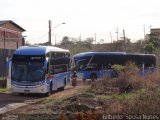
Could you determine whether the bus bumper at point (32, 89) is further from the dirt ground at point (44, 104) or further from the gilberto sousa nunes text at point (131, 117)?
the gilberto sousa nunes text at point (131, 117)

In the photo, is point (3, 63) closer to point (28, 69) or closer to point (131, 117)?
point (28, 69)

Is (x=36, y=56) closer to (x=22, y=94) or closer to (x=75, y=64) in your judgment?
(x=22, y=94)

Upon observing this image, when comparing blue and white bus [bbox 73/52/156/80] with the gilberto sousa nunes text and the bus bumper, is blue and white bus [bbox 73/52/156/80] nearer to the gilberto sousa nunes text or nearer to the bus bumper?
the bus bumper

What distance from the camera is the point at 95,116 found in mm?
13203

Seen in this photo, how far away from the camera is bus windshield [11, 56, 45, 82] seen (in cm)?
3069

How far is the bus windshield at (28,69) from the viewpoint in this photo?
1208 inches

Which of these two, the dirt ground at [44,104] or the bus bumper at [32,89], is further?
the bus bumper at [32,89]

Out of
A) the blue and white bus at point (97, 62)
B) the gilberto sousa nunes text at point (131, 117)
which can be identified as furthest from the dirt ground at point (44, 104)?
the blue and white bus at point (97, 62)

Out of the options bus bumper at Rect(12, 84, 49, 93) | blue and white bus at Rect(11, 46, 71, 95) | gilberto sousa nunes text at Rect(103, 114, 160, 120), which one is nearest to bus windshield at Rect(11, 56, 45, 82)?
blue and white bus at Rect(11, 46, 71, 95)

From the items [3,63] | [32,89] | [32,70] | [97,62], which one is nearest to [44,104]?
[32,89]

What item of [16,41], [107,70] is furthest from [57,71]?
[16,41]

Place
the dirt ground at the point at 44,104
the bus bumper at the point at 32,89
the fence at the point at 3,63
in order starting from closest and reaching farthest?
the dirt ground at the point at 44,104 < the bus bumper at the point at 32,89 < the fence at the point at 3,63

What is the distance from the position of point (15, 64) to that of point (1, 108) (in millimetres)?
7871

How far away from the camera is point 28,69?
3088cm
